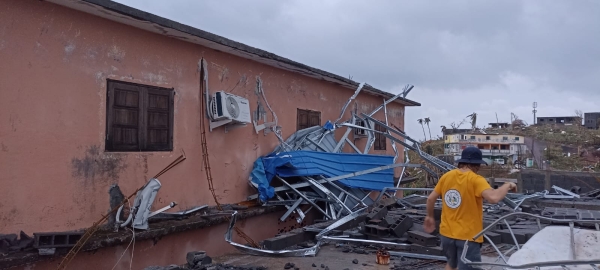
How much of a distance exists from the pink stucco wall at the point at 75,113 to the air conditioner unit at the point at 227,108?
0.29 metres

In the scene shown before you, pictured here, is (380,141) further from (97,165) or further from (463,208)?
(463,208)

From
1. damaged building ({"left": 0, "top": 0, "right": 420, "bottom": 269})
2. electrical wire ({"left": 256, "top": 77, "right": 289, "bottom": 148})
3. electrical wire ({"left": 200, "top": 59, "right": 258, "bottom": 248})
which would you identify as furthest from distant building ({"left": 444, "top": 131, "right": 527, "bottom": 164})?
electrical wire ({"left": 200, "top": 59, "right": 258, "bottom": 248})

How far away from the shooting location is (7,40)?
5840 millimetres

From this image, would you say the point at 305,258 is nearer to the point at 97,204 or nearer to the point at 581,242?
the point at 97,204

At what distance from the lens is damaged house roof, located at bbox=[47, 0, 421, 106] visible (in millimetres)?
6465

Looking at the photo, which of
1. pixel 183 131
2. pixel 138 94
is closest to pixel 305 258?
pixel 183 131

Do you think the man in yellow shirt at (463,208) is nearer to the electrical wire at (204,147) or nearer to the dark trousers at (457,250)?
the dark trousers at (457,250)

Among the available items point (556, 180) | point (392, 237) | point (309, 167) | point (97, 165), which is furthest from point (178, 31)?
point (556, 180)

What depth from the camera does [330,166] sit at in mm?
10469

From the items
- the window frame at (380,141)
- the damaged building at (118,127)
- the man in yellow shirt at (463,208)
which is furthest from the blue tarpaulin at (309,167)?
the man in yellow shirt at (463,208)

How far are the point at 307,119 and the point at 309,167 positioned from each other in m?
2.46

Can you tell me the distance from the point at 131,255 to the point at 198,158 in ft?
7.54

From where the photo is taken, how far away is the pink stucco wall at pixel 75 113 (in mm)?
5922

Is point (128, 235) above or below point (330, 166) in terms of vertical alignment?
below
